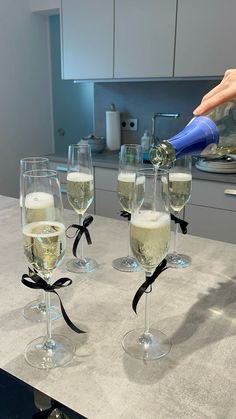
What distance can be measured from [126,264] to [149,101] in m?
2.04

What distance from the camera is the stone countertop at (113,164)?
79.9 inches

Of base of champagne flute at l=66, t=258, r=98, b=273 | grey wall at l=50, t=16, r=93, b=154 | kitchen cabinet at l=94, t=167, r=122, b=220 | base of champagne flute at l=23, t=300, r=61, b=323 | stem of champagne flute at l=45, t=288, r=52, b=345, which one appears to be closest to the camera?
stem of champagne flute at l=45, t=288, r=52, b=345

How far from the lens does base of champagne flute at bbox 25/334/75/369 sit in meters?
0.63

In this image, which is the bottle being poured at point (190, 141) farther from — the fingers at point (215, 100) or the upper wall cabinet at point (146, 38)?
the upper wall cabinet at point (146, 38)

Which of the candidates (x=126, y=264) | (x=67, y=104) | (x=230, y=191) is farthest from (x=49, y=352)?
(x=67, y=104)

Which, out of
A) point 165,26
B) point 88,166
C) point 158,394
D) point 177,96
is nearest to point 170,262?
point 88,166

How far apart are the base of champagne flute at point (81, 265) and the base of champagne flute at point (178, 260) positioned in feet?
0.64

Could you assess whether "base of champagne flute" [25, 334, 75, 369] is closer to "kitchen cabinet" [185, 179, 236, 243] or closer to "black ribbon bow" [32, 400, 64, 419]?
"black ribbon bow" [32, 400, 64, 419]

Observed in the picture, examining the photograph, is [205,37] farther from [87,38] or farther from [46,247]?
[46,247]

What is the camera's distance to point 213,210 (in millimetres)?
2109

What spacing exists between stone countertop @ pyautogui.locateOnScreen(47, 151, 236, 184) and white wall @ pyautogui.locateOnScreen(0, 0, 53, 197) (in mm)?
601

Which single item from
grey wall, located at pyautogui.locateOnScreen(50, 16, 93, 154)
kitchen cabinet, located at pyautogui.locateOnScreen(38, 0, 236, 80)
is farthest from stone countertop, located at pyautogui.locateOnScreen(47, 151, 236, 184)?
grey wall, located at pyautogui.locateOnScreen(50, 16, 93, 154)

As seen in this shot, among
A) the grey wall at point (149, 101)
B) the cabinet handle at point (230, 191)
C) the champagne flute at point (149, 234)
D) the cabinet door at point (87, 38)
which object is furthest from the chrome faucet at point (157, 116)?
the champagne flute at point (149, 234)

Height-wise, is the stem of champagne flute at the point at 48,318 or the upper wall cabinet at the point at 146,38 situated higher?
the upper wall cabinet at the point at 146,38
